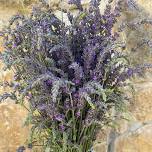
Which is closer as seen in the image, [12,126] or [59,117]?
[59,117]

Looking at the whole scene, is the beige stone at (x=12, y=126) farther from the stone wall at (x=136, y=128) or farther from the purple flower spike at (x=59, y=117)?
the purple flower spike at (x=59, y=117)

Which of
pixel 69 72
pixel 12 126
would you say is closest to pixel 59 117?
pixel 69 72

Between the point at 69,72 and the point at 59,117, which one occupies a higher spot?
the point at 69,72

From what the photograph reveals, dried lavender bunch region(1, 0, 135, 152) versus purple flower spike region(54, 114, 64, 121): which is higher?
dried lavender bunch region(1, 0, 135, 152)

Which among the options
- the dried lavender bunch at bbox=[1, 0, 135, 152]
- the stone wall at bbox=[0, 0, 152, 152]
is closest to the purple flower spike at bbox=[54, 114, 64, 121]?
the dried lavender bunch at bbox=[1, 0, 135, 152]

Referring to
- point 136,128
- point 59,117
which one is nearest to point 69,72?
point 59,117

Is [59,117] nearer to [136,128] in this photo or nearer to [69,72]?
[69,72]

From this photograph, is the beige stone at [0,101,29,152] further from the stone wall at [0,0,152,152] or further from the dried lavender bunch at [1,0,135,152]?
the dried lavender bunch at [1,0,135,152]

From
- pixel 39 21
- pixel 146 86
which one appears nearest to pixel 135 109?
pixel 146 86
